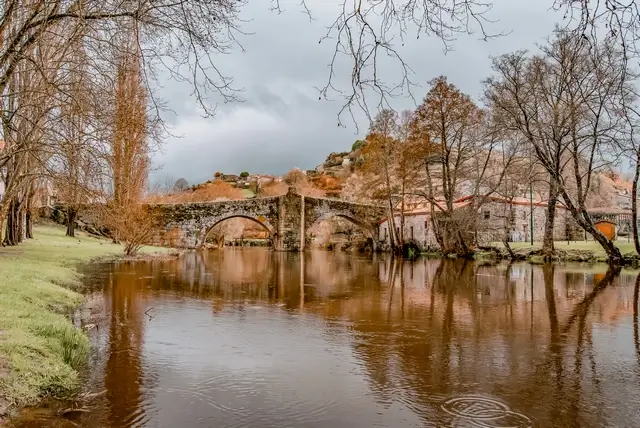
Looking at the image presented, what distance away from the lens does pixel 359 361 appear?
21.4ft

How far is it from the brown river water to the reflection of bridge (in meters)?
27.0

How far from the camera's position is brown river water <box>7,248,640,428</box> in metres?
4.73

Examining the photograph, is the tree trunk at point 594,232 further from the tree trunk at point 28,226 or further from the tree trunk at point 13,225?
the tree trunk at point 28,226

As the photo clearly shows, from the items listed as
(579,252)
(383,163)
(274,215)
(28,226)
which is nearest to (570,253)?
(579,252)

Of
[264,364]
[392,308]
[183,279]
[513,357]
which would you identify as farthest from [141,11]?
[183,279]

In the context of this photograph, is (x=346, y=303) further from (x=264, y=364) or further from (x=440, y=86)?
(x=440, y=86)

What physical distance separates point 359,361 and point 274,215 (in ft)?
115

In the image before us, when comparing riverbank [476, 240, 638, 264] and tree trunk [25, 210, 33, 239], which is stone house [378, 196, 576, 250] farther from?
tree trunk [25, 210, 33, 239]

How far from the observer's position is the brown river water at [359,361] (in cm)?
473

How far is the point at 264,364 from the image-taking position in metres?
6.33

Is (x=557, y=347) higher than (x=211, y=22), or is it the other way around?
(x=211, y=22)

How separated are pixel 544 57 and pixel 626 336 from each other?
1712 cm

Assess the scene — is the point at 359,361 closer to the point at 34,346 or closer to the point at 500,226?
the point at 34,346

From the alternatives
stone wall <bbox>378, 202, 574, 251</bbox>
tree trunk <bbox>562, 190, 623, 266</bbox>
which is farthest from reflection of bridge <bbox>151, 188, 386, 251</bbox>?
tree trunk <bbox>562, 190, 623, 266</bbox>
